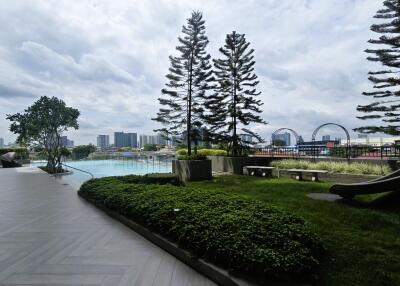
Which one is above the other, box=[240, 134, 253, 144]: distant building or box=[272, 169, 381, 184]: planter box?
box=[240, 134, 253, 144]: distant building

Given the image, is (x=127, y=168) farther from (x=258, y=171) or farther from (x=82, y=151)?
(x=82, y=151)

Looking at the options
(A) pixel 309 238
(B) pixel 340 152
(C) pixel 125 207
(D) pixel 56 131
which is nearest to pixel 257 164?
(B) pixel 340 152

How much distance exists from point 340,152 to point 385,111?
2666 mm

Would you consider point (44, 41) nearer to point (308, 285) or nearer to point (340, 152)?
point (308, 285)

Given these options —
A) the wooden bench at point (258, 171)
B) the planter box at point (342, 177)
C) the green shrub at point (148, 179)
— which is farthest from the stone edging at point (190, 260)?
the wooden bench at point (258, 171)

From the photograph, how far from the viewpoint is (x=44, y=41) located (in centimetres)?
970

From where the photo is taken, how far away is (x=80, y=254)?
353 cm

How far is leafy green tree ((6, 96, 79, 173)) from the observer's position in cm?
1577

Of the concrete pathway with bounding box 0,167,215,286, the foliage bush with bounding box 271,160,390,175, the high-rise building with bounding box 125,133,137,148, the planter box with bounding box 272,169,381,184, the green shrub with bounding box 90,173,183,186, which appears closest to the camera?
the concrete pathway with bounding box 0,167,215,286

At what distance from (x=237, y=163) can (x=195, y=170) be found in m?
2.30

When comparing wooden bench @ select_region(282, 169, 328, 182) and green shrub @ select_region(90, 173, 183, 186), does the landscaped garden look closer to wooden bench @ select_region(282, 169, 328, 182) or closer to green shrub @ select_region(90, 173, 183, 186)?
green shrub @ select_region(90, 173, 183, 186)

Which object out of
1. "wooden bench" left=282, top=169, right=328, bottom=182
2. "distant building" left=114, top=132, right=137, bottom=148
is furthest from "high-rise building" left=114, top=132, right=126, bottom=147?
"wooden bench" left=282, top=169, right=328, bottom=182

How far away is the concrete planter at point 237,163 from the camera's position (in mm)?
12320

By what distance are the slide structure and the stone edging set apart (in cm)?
359
